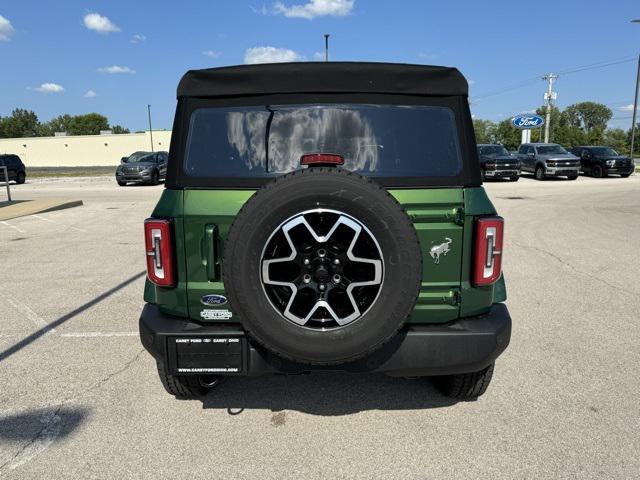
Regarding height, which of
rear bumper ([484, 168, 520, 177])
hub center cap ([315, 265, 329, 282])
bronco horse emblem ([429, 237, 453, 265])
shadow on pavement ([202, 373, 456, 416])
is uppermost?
bronco horse emblem ([429, 237, 453, 265])

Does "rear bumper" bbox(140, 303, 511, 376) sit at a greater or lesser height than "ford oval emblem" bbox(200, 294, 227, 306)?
lesser

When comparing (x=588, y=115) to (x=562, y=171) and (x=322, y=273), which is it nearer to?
(x=562, y=171)

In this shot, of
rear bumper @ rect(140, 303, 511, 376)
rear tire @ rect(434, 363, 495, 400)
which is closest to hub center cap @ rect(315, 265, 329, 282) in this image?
rear bumper @ rect(140, 303, 511, 376)

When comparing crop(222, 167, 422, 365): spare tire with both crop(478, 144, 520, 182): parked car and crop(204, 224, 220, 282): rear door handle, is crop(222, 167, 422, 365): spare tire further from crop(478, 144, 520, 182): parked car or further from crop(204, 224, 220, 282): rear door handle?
crop(478, 144, 520, 182): parked car

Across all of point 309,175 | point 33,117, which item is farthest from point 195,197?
point 33,117

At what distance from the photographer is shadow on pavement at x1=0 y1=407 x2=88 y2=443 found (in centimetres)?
286

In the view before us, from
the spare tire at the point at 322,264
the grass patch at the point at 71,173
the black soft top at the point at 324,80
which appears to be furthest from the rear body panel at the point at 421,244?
the grass patch at the point at 71,173

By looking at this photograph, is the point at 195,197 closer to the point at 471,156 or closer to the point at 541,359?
the point at 471,156

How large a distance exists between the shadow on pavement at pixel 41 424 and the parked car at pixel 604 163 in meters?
28.1

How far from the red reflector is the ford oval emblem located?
871mm

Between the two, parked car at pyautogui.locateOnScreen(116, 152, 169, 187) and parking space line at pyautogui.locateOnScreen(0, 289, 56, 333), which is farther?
parked car at pyautogui.locateOnScreen(116, 152, 169, 187)

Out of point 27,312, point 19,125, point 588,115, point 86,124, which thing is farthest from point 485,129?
point 27,312

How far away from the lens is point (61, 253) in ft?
27.2

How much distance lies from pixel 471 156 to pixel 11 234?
35.4 feet
